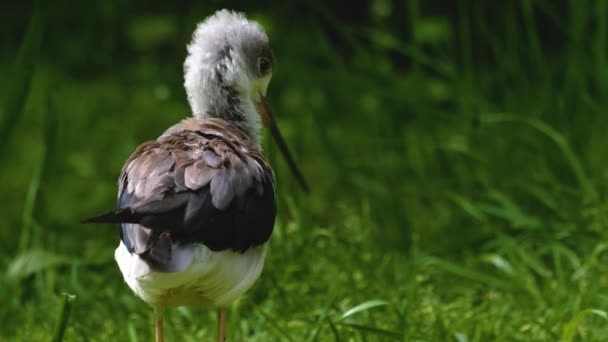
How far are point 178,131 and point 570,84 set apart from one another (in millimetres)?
2187

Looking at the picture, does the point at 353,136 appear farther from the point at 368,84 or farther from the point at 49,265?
the point at 49,265

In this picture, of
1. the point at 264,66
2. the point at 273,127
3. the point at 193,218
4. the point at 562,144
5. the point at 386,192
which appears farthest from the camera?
the point at 386,192

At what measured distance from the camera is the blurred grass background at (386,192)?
4008mm

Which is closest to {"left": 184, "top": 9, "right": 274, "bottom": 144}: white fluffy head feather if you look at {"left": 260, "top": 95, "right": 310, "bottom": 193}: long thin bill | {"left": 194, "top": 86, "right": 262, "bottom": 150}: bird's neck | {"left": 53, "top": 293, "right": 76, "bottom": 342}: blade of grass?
{"left": 194, "top": 86, "right": 262, "bottom": 150}: bird's neck

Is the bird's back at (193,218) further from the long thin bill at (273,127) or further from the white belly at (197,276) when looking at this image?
the long thin bill at (273,127)

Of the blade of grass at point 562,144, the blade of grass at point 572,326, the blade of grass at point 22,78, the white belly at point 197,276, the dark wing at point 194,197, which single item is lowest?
the blade of grass at point 572,326

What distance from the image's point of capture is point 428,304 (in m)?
3.97

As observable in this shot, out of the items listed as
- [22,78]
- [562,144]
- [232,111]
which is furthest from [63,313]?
[562,144]

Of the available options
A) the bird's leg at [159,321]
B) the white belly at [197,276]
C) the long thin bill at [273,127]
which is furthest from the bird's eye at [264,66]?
the bird's leg at [159,321]

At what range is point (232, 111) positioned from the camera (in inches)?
149

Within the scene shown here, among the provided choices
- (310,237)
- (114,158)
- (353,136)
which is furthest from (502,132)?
(114,158)

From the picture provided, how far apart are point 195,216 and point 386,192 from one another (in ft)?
7.33

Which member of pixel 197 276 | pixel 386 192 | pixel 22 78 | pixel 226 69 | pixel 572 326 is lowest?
pixel 572 326

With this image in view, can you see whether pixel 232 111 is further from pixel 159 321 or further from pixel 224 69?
pixel 159 321
